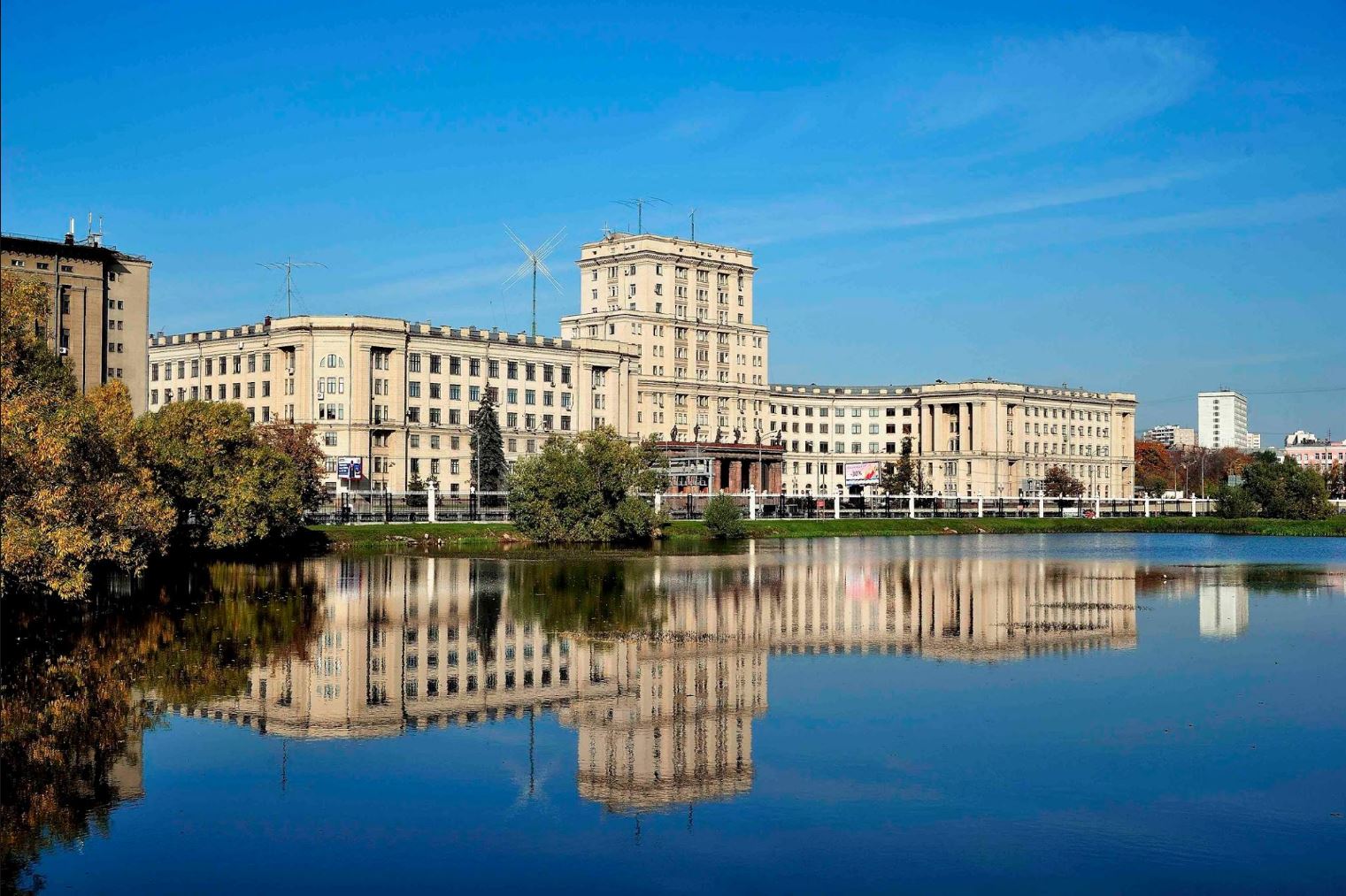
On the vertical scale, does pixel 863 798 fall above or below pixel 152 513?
below

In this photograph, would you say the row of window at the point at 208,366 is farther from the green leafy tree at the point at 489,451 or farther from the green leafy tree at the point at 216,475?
the green leafy tree at the point at 216,475

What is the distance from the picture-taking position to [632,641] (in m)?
41.6

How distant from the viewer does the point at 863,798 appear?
23484mm

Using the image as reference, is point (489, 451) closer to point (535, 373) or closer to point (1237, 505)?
point (535, 373)

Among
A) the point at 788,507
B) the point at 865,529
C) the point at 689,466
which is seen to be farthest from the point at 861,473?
the point at 865,529

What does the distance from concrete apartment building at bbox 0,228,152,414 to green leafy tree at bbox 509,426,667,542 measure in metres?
37.6

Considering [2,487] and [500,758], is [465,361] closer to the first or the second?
[2,487]

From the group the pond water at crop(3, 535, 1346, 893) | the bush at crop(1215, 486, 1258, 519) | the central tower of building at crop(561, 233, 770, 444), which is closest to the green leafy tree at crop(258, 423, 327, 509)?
the pond water at crop(3, 535, 1346, 893)

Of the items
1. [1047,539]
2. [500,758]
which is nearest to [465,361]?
[1047,539]

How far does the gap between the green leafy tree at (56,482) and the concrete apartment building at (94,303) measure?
60539mm

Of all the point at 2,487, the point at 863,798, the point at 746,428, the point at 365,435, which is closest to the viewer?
the point at 863,798

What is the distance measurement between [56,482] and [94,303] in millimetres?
83738

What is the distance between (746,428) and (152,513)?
144 metres

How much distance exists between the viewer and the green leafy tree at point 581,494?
95.6 meters
